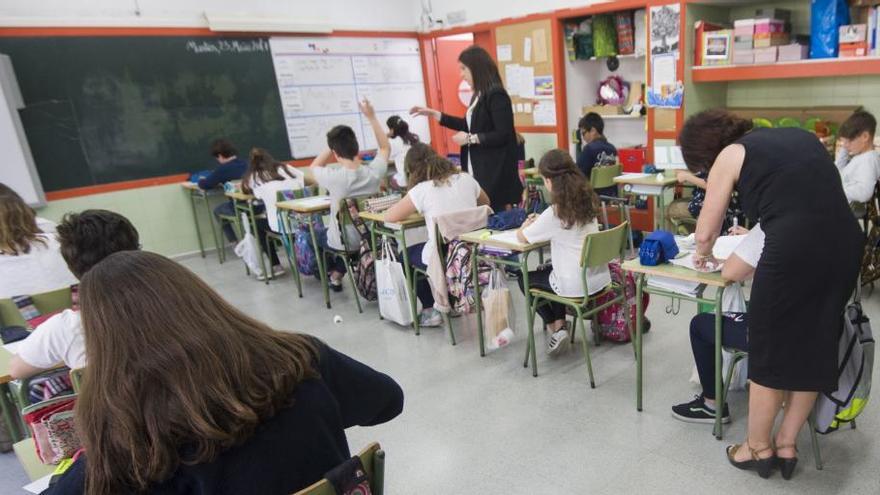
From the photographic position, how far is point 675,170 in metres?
4.62

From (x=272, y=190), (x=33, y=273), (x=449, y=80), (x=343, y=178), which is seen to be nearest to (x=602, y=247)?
(x=343, y=178)

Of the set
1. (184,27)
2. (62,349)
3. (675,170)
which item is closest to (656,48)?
(675,170)

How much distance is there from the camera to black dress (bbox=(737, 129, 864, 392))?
5.69 ft

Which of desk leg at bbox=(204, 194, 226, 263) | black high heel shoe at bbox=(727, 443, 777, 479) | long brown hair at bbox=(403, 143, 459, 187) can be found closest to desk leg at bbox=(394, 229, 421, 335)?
long brown hair at bbox=(403, 143, 459, 187)

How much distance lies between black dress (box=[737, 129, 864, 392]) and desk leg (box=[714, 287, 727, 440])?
215 millimetres

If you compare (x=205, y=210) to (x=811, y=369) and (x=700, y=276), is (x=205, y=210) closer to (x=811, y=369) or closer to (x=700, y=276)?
(x=700, y=276)

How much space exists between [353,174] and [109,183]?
2.93 m

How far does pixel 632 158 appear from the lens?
577 cm

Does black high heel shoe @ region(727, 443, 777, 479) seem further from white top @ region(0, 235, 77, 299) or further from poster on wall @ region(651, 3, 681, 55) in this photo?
poster on wall @ region(651, 3, 681, 55)

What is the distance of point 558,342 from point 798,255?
1.57 metres

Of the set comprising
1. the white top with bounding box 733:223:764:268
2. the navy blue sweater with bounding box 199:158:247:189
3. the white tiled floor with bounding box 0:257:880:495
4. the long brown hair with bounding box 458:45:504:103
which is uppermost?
the long brown hair with bounding box 458:45:504:103

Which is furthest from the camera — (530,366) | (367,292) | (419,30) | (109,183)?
(419,30)

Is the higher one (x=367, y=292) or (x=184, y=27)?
(x=184, y=27)

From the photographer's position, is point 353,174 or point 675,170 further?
point 675,170
